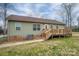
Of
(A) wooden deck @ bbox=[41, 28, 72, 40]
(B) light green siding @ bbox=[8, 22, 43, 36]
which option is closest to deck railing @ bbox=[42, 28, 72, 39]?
(A) wooden deck @ bbox=[41, 28, 72, 40]

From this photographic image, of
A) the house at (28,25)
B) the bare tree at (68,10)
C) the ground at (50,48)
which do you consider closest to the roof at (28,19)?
the house at (28,25)

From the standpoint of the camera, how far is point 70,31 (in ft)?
12.5

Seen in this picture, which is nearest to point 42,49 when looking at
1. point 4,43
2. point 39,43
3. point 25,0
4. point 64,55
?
point 39,43

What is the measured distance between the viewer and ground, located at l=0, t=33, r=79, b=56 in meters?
3.71

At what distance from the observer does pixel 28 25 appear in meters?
3.78

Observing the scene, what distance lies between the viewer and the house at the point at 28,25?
3.72 metres

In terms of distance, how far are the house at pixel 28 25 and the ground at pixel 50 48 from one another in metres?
0.23

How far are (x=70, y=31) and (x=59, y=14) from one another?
1.21ft

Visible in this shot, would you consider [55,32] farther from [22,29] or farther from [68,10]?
[22,29]

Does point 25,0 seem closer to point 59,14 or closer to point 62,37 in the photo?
point 59,14

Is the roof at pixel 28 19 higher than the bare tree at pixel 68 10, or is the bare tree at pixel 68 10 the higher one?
the bare tree at pixel 68 10

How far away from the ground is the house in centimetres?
23

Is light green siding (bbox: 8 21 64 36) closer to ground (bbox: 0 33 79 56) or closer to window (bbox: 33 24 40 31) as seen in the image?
window (bbox: 33 24 40 31)

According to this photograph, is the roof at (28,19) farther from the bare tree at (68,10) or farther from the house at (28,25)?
the bare tree at (68,10)
